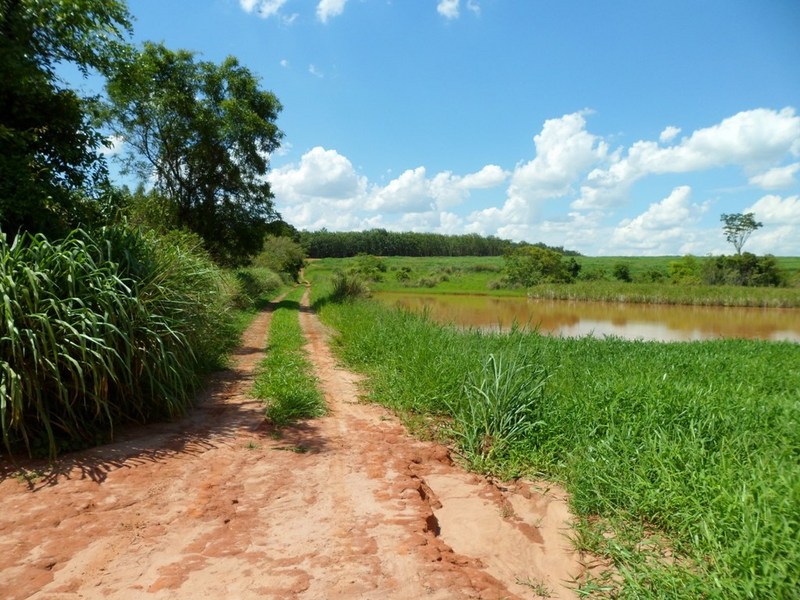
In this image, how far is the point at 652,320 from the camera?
2734 cm

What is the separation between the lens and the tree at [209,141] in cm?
1712

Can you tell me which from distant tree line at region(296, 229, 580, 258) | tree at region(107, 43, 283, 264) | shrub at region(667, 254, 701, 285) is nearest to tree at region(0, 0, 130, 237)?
tree at region(107, 43, 283, 264)

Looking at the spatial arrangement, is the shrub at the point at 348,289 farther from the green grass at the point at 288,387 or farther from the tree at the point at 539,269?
the tree at the point at 539,269

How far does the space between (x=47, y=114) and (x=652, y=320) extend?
2804 cm

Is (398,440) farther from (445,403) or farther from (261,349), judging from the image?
(261,349)

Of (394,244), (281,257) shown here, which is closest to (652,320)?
(281,257)

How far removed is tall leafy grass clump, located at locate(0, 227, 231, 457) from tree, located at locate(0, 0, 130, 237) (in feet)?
1.48

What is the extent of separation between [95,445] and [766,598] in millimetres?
4798

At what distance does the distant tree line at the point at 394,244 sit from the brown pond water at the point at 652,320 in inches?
2191

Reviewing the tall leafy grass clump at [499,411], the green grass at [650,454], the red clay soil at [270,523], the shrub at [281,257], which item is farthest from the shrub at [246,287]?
the shrub at [281,257]

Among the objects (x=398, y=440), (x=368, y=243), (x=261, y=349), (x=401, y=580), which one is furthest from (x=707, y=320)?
(x=368, y=243)

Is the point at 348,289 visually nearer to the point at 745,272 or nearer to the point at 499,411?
the point at 499,411

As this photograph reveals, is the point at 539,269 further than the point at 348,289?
Yes

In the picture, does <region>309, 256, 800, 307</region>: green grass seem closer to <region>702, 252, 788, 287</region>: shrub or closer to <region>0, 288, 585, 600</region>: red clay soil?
<region>702, 252, 788, 287</region>: shrub
